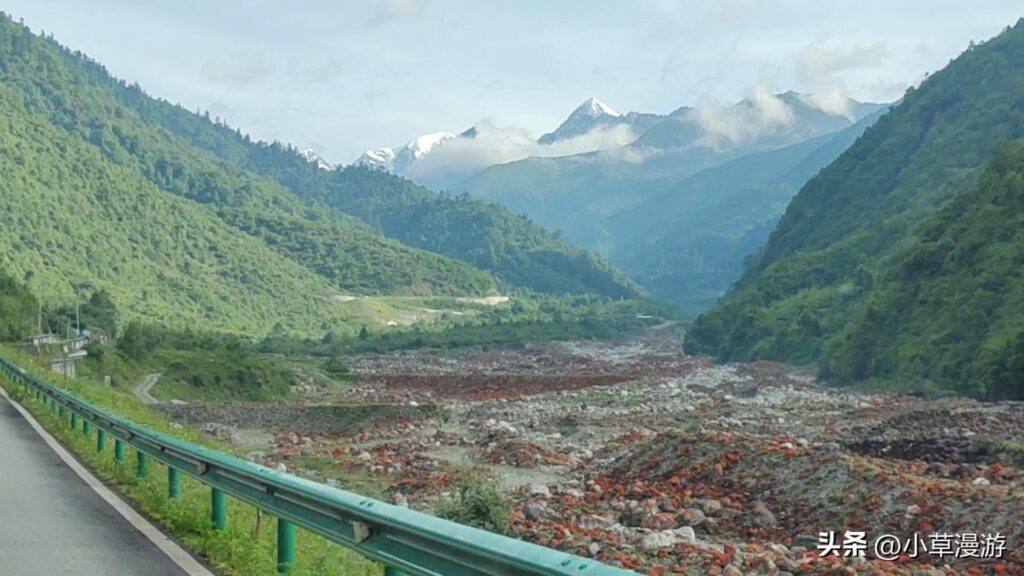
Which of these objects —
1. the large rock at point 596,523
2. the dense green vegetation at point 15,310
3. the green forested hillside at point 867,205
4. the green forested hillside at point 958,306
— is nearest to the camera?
the large rock at point 596,523

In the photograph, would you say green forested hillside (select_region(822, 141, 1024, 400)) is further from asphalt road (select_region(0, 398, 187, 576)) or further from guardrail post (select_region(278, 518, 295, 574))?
guardrail post (select_region(278, 518, 295, 574))

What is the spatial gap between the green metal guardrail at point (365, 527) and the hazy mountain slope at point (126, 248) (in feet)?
289

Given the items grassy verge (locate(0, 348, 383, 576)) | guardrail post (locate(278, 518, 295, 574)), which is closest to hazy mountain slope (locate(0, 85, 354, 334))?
grassy verge (locate(0, 348, 383, 576))

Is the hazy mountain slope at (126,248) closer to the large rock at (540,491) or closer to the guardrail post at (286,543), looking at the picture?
the large rock at (540,491)

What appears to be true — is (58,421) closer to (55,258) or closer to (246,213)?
(55,258)

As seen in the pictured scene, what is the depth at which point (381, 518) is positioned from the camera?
6.27m

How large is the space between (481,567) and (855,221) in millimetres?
95383

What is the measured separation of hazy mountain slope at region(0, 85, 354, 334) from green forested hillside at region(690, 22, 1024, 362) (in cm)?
5423

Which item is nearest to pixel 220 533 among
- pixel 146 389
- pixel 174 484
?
pixel 174 484

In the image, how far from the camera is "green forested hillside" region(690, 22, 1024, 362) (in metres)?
71.2

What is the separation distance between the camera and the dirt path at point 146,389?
4626 centimetres

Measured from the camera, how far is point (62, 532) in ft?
32.3

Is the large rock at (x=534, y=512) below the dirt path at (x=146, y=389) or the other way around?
the other way around

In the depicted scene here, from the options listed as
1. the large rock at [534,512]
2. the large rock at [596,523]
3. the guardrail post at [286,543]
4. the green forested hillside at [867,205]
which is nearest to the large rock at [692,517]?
the large rock at [596,523]
